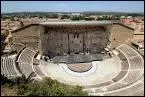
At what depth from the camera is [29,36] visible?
95.6 ft

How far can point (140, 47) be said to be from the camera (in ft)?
96.2

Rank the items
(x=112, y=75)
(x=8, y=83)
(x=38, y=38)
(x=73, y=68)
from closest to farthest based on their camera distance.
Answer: (x=8, y=83), (x=112, y=75), (x=73, y=68), (x=38, y=38)

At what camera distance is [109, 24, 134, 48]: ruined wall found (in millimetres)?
30641

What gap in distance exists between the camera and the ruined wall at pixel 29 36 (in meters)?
28.9

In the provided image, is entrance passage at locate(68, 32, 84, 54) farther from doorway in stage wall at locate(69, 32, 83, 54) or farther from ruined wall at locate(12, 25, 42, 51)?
ruined wall at locate(12, 25, 42, 51)

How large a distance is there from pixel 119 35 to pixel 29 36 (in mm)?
11024

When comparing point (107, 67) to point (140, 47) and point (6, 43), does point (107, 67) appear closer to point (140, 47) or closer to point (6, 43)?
point (140, 47)

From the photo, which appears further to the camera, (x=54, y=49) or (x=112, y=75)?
(x=54, y=49)

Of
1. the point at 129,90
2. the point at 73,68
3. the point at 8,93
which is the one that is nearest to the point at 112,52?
the point at 73,68

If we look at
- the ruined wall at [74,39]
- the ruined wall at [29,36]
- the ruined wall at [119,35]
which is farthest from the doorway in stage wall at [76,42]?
the ruined wall at [29,36]

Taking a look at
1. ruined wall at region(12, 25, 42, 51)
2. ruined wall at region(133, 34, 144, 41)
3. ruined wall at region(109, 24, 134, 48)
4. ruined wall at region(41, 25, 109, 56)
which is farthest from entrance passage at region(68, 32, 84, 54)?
ruined wall at region(133, 34, 144, 41)

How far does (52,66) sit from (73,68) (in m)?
2.32

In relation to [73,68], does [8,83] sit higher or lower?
higher

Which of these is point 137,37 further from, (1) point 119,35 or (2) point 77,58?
(2) point 77,58
